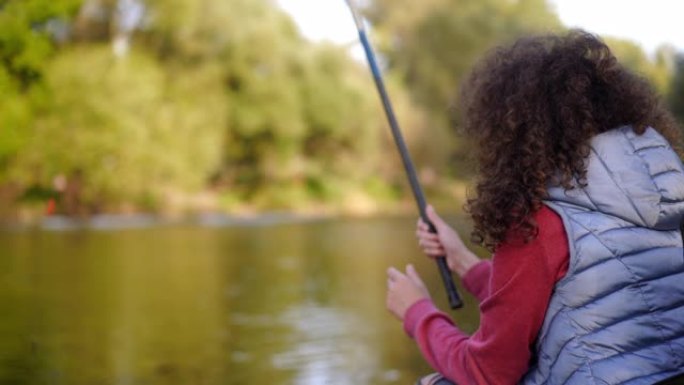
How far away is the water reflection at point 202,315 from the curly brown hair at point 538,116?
10.3 ft

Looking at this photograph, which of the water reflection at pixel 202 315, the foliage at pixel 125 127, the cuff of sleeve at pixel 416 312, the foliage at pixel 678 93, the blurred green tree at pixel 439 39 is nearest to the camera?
the cuff of sleeve at pixel 416 312

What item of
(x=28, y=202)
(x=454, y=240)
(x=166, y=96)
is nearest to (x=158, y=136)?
(x=166, y=96)

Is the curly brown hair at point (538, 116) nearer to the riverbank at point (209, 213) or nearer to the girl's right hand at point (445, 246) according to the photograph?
the girl's right hand at point (445, 246)

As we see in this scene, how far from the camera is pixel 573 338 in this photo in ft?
5.73

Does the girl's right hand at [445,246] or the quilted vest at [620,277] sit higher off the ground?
the girl's right hand at [445,246]

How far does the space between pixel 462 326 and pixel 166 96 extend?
1915cm

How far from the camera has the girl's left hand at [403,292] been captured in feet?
6.97

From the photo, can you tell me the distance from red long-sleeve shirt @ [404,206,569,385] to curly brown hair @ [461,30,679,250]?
0.03 metres

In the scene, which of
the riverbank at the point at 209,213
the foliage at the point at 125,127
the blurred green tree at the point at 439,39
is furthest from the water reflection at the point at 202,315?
the blurred green tree at the point at 439,39

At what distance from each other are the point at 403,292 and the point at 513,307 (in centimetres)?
40

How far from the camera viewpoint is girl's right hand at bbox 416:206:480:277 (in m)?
2.40

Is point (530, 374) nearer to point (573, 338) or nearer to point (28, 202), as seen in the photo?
point (573, 338)

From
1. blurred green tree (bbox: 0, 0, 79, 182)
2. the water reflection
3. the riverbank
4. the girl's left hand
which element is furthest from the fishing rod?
the riverbank

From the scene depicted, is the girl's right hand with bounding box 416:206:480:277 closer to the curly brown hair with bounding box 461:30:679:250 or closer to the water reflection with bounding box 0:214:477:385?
the curly brown hair with bounding box 461:30:679:250
